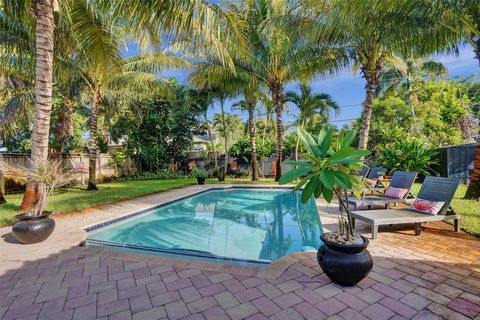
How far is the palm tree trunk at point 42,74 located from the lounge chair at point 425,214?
24.1ft

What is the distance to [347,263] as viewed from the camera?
2885 mm

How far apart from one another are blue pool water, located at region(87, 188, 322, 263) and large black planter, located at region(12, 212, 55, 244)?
0.90m

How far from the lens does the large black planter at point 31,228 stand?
178 inches

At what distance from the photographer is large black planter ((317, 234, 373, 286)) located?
2877 mm

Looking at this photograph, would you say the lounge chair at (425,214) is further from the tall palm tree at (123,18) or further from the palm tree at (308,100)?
the palm tree at (308,100)

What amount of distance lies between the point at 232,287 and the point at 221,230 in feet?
11.8

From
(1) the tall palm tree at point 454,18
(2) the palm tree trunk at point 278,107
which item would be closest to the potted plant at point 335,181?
(1) the tall palm tree at point 454,18

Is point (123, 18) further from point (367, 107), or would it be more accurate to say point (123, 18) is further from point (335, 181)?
point (367, 107)

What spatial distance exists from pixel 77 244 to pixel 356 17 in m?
8.40

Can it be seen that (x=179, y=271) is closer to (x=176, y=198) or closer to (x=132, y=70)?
(x=176, y=198)

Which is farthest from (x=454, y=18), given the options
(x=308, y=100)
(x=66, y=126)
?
(x=66, y=126)

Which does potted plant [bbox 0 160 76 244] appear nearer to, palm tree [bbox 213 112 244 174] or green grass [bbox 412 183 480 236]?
green grass [bbox 412 183 480 236]

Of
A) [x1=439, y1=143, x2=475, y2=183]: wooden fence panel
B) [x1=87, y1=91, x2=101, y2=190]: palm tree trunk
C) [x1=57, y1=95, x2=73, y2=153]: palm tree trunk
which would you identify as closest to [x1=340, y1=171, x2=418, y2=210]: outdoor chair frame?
[x1=439, y1=143, x2=475, y2=183]: wooden fence panel

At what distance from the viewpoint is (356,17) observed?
6.89m
